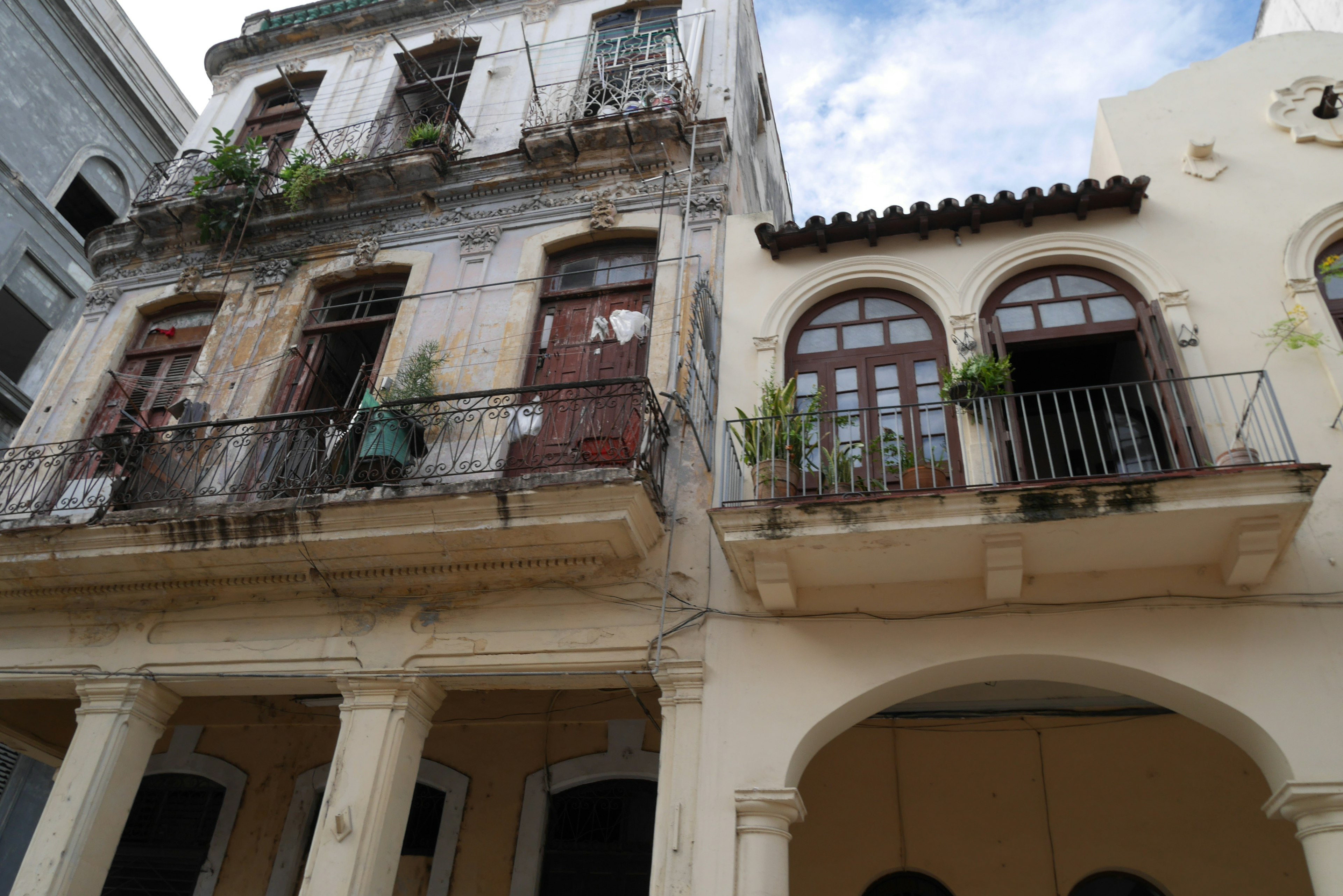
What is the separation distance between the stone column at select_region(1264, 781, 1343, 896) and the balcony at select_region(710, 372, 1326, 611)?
1.24 m

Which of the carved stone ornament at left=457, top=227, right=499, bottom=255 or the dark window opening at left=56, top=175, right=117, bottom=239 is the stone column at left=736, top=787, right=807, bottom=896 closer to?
the carved stone ornament at left=457, top=227, right=499, bottom=255

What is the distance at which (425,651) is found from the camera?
694cm

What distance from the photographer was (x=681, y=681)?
6.34 m

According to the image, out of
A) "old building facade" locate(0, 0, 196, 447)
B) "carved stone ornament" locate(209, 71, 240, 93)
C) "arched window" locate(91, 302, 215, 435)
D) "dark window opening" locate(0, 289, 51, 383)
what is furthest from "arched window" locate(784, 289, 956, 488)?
"dark window opening" locate(0, 289, 51, 383)

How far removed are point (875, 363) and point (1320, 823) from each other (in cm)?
429

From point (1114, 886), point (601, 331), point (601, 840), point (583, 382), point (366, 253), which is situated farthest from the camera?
point (366, 253)

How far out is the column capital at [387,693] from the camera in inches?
266

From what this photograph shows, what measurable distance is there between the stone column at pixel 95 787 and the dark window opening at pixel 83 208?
11.8 meters

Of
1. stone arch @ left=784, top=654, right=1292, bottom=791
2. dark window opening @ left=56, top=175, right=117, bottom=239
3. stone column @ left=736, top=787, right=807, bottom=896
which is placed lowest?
stone column @ left=736, top=787, right=807, bottom=896

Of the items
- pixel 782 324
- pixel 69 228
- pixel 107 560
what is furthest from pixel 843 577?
pixel 69 228

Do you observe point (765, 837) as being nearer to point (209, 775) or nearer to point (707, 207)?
point (707, 207)

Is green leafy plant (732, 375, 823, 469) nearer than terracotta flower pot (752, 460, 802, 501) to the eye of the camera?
No

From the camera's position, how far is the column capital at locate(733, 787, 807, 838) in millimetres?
5691

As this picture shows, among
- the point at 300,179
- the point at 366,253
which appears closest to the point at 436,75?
the point at 300,179
